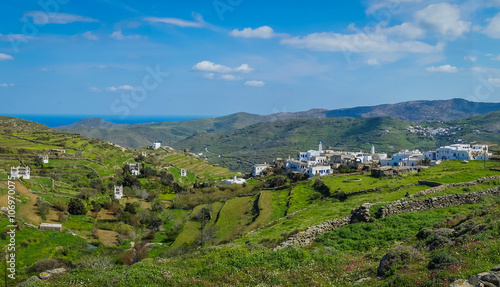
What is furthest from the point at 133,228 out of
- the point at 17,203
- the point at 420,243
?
the point at 420,243

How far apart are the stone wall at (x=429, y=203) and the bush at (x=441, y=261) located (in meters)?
8.18

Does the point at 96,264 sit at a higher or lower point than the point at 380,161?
lower

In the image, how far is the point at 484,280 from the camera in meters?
6.78

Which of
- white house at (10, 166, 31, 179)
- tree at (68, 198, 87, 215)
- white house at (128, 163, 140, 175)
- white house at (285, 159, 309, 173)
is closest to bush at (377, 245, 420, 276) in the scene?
tree at (68, 198, 87, 215)

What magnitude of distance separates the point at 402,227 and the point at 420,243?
359 centimetres

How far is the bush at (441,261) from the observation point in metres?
8.54

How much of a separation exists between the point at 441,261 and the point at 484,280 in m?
1.92

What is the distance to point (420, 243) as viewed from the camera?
39.1 feet

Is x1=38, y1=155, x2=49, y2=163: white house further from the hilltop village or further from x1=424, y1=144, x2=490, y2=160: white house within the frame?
Result: x1=424, y1=144, x2=490, y2=160: white house

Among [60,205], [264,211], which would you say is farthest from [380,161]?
[60,205]

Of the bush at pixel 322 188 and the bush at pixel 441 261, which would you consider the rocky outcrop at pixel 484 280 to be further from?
the bush at pixel 322 188

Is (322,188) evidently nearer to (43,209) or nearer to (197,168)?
(43,209)

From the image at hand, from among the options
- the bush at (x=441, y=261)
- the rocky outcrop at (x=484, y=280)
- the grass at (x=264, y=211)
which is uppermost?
the rocky outcrop at (x=484, y=280)

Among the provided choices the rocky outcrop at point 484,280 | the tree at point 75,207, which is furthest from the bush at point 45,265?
the rocky outcrop at point 484,280
